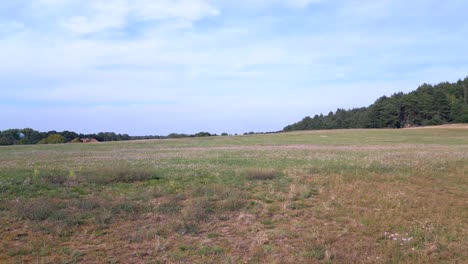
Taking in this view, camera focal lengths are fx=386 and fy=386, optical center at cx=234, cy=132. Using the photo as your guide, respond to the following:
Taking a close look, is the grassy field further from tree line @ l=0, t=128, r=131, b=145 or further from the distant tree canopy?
tree line @ l=0, t=128, r=131, b=145

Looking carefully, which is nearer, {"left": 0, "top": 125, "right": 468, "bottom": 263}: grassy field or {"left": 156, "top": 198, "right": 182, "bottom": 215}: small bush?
{"left": 0, "top": 125, "right": 468, "bottom": 263}: grassy field

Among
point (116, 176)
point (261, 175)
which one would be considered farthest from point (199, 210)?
point (116, 176)

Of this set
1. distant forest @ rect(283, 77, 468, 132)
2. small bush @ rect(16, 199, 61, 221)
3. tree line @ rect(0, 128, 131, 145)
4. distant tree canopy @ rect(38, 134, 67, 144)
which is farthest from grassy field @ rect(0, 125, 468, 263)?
distant forest @ rect(283, 77, 468, 132)

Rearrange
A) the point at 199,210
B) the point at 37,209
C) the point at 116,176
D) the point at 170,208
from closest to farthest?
1. the point at 37,209
2. the point at 199,210
3. the point at 170,208
4. the point at 116,176

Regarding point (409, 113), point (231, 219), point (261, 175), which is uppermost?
point (409, 113)

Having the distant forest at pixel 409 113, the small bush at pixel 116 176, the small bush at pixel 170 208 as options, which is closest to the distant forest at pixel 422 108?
the distant forest at pixel 409 113

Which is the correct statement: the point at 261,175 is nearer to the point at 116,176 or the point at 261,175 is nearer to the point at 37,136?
the point at 116,176

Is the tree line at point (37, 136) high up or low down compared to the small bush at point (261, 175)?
up

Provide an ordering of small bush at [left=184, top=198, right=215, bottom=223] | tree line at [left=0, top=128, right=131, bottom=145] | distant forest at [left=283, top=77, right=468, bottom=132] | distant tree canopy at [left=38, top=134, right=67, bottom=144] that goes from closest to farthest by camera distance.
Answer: small bush at [left=184, top=198, right=215, bottom=223] → distant tree canopy at [left=38, top=134, right=67, bottom=144] → tree line at [left=0, top=128, right=131, bottom=145] → distant forest at [left=283, top=77, right=468, bottom=132]

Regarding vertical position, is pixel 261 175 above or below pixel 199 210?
above

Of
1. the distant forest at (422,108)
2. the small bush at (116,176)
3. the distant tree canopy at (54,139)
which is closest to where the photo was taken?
the small bush at (116,176)

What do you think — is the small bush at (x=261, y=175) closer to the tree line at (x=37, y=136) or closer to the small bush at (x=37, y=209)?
the small bush at (x=37, y=209)

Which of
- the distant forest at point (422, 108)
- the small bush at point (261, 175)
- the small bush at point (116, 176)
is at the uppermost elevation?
the distant forest at point (422, 108)

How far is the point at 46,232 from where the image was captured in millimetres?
7605
